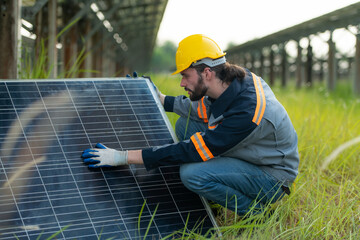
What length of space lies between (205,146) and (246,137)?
31 cm

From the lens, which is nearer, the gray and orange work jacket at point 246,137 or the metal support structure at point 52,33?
the gray and orange work jacket at point 246,137

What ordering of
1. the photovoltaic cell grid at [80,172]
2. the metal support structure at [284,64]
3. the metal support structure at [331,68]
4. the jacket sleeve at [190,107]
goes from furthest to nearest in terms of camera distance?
the metal support structure at [284,64] < the metal support structure at [331,68] < the jacket sleeve at [190,107] < the photovoltaic cell grid at [80,172]

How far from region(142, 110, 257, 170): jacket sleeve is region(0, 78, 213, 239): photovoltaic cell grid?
222 mm

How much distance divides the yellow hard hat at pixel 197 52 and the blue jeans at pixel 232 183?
77 centimetres

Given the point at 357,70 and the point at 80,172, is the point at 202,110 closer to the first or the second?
the point at 80,172

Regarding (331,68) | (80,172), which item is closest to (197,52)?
(80,172)

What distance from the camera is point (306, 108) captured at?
7.43m

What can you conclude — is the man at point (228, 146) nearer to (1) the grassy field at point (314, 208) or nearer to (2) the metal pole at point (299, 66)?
(1) the grassy field at point (314, 208)

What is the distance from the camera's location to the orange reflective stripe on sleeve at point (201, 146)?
3.27m

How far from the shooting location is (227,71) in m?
3.49

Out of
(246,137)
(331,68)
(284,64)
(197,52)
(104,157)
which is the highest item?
(197,52)

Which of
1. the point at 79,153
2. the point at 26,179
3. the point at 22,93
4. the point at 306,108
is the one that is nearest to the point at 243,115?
the point at 79,153

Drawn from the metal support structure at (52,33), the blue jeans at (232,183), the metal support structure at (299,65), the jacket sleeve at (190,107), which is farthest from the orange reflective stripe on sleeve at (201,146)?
the metal support structure at (299,65)

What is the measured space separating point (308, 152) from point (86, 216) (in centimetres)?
291
